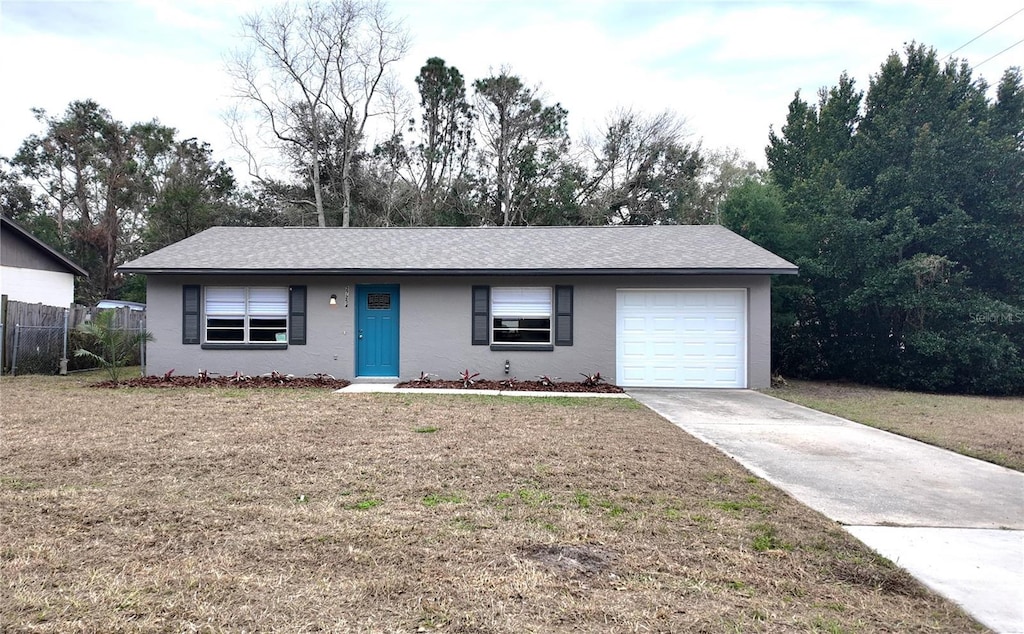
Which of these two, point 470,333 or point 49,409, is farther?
point 470,333

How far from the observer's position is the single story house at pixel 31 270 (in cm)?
1750

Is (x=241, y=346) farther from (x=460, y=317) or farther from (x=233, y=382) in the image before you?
(x=460, y=317)

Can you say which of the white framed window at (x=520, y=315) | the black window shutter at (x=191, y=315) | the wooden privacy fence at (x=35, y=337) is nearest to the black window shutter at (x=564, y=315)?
the white framed window at (x=520, y=315)

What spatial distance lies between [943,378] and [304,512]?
13932mm

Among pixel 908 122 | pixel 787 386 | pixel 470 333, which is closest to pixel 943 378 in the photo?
pixel 787 386

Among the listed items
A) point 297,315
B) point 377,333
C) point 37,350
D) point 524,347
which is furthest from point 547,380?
point 37,350

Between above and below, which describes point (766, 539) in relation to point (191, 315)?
below

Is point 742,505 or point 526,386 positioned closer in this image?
point 742,505

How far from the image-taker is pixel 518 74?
26.0 m

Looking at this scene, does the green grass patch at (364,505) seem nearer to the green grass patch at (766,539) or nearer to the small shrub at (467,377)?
the green grass patch at (766,539)

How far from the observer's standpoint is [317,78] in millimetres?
25594

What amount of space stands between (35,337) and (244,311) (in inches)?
198

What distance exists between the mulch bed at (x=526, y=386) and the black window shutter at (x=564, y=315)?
0.93 m

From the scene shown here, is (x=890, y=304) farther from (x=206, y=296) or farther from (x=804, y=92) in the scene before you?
(x=206, y=296)
